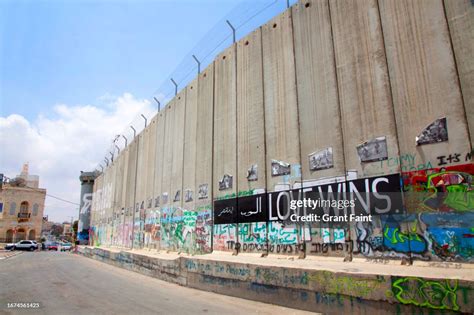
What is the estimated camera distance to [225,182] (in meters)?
13.7

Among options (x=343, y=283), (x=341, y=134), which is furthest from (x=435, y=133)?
(x=343, y=283)

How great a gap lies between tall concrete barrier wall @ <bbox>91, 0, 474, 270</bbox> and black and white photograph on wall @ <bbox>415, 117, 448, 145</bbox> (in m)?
0.02

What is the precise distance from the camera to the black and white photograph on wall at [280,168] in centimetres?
1085

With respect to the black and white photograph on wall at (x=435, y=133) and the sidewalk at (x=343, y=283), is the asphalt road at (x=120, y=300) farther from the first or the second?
the black and white photograph on wall at (x=435, y=133)

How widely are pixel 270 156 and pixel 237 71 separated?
4482 millimetres

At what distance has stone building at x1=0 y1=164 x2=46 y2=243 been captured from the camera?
59.9 metres

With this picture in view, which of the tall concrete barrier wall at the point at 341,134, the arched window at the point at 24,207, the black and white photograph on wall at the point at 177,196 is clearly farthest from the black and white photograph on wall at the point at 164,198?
the arched window at the point at 24,207

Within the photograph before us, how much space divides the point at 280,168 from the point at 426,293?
6.22 metres

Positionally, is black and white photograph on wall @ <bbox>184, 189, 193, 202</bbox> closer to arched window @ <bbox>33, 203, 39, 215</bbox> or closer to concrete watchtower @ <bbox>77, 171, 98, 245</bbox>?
concrete watchtower @ <bbox>77, 171, 98, 245</bbox>

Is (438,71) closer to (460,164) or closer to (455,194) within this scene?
(460,164)

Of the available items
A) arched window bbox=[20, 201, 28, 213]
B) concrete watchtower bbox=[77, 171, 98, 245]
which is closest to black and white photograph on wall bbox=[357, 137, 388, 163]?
concrete watchtower bbox=[77, 171, 98, 245]

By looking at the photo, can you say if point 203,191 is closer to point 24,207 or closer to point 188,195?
point 188,195

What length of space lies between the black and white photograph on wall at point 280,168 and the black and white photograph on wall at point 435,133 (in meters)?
4.13

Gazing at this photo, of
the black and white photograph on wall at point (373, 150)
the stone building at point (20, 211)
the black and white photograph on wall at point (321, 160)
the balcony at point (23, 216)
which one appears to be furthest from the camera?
the balcony at point (23, 216)
